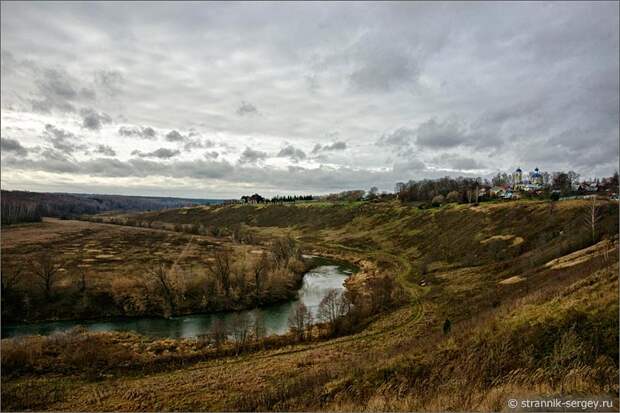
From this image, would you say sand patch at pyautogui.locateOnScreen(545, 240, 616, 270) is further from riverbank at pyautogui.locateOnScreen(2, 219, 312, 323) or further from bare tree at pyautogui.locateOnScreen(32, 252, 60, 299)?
bare tree at pyautogui.locateOnScreen(32, 252, 60, 299)

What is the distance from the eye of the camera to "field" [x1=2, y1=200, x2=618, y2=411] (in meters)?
12.8

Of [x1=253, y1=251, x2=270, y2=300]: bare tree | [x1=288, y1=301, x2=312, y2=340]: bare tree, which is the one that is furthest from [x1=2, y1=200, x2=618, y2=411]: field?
[x1=253, y1=251, x2=270, y2=300]: bare tree

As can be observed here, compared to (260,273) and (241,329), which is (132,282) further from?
(241,329)

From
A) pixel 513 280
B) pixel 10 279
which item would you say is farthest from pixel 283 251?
pixel 10 279

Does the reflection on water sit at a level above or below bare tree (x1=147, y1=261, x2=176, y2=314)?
below

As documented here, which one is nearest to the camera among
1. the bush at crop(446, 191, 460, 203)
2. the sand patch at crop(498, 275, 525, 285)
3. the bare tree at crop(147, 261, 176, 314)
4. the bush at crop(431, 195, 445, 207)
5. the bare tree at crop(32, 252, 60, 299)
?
the sand patch at crop(498, 275, 525, 285)

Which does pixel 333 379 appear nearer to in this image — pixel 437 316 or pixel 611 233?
pixel 437 316

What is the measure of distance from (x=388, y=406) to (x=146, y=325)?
40544 millimetres

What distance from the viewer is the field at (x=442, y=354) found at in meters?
12.8

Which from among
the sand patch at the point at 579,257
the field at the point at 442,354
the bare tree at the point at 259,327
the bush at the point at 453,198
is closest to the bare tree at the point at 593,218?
the field at the point at 442,354

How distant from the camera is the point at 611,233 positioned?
45.6 meters

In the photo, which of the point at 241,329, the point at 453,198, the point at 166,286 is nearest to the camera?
the point at 241,329

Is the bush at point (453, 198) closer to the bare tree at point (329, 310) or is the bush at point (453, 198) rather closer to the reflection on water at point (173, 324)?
the reflection on water at point (173, 324)

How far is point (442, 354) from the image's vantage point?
60.0 feet
